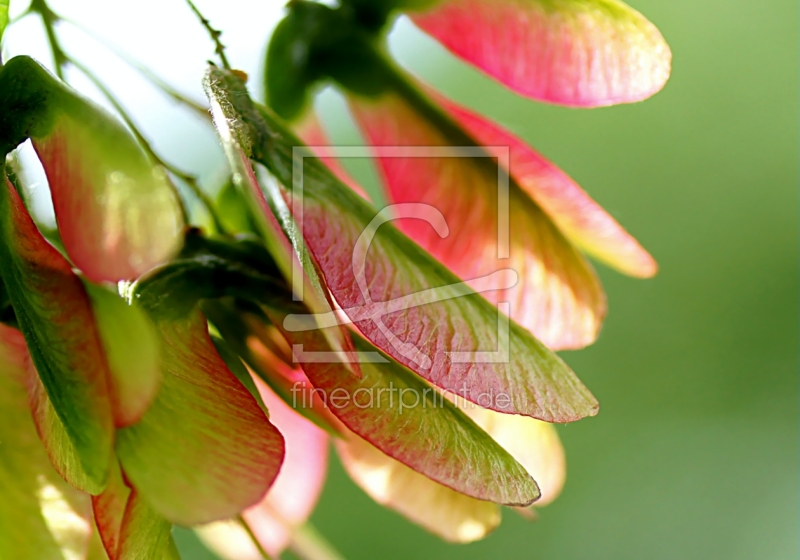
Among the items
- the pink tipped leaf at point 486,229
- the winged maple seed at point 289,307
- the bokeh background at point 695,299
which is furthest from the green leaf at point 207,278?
the bokeh background at point 695,299

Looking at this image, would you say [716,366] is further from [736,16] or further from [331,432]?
[331,432]

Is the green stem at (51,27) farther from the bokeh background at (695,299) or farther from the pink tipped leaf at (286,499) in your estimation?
the bokeh background at (695,299)

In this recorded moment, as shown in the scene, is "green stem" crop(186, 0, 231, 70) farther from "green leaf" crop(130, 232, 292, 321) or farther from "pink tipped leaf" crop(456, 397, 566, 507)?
"pink tipped leaf" crop(456, 397, 566, 507)

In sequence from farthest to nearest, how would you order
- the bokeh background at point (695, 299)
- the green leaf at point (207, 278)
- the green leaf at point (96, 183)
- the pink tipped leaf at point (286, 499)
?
the bokeh background at point (695, 299) → the pink tipped leaf at point (286, 499) → the green leaf at point (207, 278) → the green leaf at point (96, 183)

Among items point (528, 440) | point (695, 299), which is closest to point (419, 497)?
point (528, 440)

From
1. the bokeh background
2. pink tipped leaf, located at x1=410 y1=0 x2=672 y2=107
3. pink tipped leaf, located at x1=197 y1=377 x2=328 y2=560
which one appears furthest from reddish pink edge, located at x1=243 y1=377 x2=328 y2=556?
the bokeh background

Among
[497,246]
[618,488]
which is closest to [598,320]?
[497,246]
